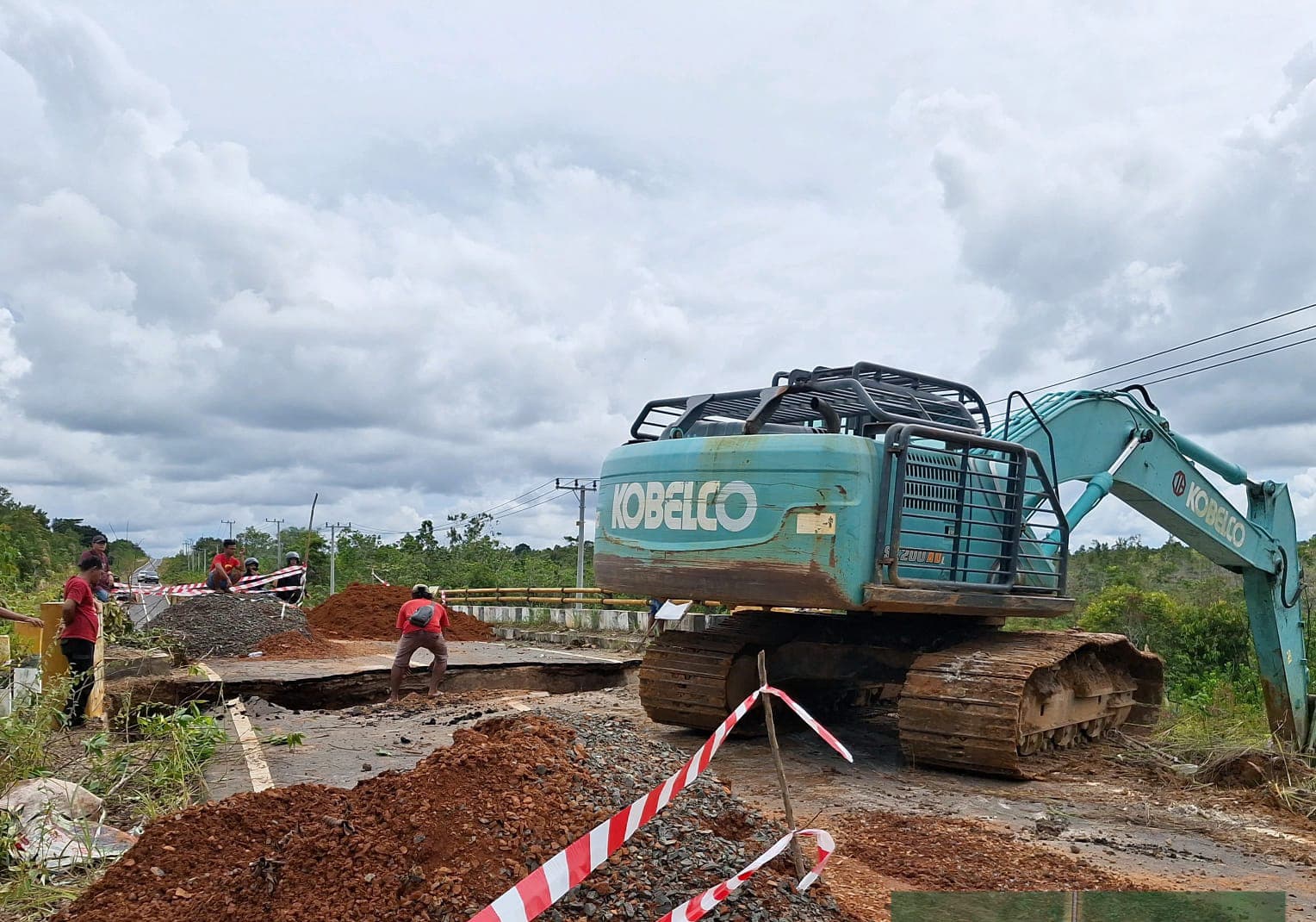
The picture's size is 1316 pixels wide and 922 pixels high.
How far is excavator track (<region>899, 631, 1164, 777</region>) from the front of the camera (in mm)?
7254

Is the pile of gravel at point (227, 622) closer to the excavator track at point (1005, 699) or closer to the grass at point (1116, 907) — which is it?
the excavator track at point (1005, 699)

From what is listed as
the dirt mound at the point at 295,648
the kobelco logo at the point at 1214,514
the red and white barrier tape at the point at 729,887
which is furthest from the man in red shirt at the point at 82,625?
the kobelco logo at the point at 1214,514

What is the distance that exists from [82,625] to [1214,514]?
9.69m

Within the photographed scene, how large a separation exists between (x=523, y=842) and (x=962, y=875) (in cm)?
212

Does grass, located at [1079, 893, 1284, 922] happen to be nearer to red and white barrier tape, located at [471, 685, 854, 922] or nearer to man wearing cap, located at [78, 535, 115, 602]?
red and white barrier tape, located at [471, 685, 854, 922]

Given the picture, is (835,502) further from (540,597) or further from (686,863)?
(540,597)

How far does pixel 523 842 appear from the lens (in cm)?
423

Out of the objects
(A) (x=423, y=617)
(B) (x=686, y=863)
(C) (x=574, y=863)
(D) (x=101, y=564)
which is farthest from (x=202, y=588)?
(C) (x=574, y=863)

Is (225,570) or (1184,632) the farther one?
(225,570)

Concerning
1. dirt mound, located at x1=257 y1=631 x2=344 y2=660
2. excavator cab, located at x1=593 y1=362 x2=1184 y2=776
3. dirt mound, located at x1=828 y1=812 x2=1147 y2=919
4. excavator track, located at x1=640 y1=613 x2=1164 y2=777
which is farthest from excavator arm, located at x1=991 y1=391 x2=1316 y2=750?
dirt mound, located at x1=257 y1=631 x2=344 y2=660

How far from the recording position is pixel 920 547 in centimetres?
761

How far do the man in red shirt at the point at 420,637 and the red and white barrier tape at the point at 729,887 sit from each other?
815 cm

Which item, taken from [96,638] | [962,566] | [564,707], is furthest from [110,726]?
[962,566]

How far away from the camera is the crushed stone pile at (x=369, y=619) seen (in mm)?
23641
